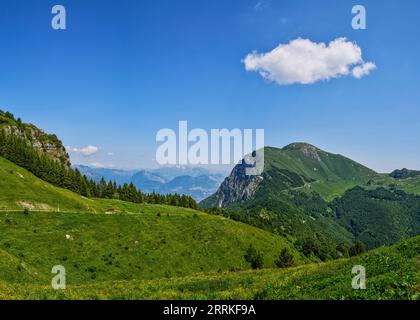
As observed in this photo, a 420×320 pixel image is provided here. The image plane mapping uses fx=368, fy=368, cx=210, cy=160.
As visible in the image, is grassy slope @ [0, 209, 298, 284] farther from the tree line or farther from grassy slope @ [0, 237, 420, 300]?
the tree line

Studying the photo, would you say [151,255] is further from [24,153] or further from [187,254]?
[24,153]

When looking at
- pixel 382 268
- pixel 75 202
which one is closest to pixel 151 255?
pixel 75 202

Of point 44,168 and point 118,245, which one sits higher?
point 44,168

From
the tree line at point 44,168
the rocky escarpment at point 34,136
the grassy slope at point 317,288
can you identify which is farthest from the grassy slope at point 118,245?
the rocky escarpment at point 34,136

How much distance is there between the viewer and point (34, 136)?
19150 cm

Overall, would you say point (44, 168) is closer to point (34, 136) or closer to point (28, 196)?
point (28, 196)

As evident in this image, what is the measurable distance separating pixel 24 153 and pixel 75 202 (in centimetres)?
4080

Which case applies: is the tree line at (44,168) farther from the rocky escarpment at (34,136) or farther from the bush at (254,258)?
the bush at (254,258)

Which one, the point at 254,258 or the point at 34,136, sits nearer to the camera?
the point at 254,258

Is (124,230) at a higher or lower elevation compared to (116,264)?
higher

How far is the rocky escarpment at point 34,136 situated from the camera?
179312mm

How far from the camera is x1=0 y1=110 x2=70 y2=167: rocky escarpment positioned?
588ft

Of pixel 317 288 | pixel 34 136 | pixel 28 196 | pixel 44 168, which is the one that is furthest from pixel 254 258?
pixel 34 136
